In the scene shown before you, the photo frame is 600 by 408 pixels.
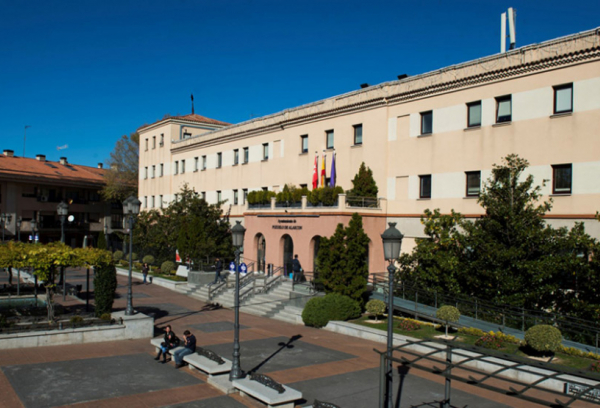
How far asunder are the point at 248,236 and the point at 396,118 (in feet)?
42.0

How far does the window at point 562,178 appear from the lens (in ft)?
70.0

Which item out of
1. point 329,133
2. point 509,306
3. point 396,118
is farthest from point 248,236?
point 509,306

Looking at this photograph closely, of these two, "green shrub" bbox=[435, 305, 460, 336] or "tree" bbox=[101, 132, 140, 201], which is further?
"tree" bbox=[101, 132, 140, 201]

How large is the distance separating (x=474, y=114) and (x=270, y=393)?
18.1m

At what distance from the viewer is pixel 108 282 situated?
19.8 metres

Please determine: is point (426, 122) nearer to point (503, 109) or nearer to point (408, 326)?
point (503, 109)

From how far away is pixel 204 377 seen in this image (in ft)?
48.2

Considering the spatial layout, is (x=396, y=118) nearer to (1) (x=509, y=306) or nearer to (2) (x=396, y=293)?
(2) (x=396, y=293)

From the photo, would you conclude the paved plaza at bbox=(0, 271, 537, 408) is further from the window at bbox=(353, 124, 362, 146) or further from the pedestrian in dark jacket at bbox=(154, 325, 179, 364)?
the window at bbox=(353, 124, 362, 146)

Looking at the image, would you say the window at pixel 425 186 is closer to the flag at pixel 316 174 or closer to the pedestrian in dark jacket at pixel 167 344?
the flag at pixel 316 174

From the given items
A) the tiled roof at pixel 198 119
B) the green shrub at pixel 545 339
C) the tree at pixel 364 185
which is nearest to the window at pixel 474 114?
the tree at pixel 364 185

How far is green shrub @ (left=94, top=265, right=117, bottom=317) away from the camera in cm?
1969

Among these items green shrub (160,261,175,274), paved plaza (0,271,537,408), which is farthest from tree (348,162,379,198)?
green shrub (160,261,175,274)

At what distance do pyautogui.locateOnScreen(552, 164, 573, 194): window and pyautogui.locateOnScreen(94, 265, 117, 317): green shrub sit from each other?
62.0ft
